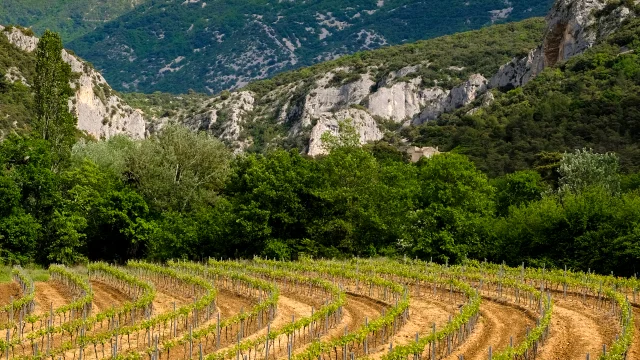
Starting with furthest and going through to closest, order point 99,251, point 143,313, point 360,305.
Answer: point 99,251
point 360,305
point 143,313

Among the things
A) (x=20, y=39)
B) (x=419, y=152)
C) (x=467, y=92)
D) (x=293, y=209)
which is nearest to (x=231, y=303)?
(x=293, y=209)

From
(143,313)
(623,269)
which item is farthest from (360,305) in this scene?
(623,269)

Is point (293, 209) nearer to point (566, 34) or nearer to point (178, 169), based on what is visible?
point (178, 169)

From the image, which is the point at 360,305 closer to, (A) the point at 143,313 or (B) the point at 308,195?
(A) the point at 143,313

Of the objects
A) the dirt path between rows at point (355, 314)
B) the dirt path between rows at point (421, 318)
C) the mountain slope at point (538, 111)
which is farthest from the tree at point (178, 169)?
the mountain slope at point (538, 111)

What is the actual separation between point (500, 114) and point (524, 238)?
250ft

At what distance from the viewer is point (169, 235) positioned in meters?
64.2

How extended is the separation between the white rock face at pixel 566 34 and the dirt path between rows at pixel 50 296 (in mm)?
121343

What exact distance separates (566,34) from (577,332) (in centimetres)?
13338

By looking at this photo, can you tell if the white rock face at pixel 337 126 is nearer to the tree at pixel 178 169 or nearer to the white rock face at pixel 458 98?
the white rock face at pixel 458 98

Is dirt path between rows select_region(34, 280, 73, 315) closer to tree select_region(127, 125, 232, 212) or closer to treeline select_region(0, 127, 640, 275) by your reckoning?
treeline select_region(0, 127, 640, 275)

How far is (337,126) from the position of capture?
16875 cm

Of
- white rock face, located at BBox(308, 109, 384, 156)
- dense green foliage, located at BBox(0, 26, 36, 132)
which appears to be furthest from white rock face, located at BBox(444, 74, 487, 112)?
dense green foliage, located at BBox(0, 26, 36, 132)

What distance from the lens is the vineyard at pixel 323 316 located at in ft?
84.4
